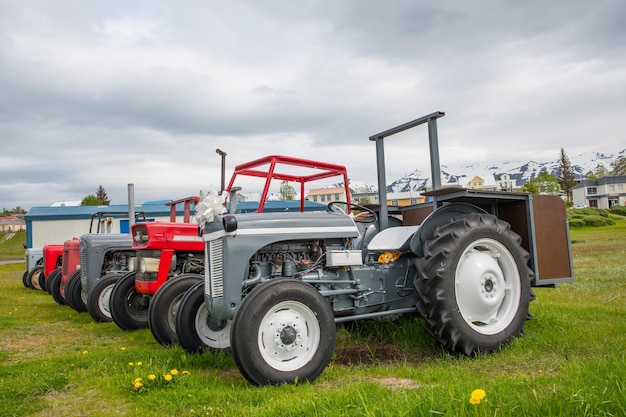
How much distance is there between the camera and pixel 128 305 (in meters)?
7.24

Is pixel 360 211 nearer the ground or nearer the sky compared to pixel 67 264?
nearer the sky

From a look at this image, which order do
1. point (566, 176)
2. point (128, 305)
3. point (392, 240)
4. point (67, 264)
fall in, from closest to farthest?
point (392, 240) < point (128, 305) < point (67, 264) < point (566, 176)

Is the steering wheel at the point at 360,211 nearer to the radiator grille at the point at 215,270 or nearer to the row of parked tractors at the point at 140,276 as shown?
the radiator grille at the point at 215,270

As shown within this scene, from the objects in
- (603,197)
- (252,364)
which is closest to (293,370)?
(252,364)

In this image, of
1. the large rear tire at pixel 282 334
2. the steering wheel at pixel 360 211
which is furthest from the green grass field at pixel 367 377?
the steering wheel at pixel 360 211

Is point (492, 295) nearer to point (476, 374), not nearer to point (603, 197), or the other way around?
point (476, 374)

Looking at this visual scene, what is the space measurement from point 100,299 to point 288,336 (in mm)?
5258

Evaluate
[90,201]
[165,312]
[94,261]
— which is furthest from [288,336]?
[90,201]

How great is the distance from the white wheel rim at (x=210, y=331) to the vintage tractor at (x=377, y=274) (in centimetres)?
2

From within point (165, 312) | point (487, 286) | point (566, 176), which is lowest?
point (165, 312)

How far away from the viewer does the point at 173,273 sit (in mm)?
→ 7055

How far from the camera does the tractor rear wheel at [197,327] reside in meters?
5.02

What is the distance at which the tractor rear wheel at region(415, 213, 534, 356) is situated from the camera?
14.7ft

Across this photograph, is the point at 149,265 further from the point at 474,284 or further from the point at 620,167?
the point at 620,167
